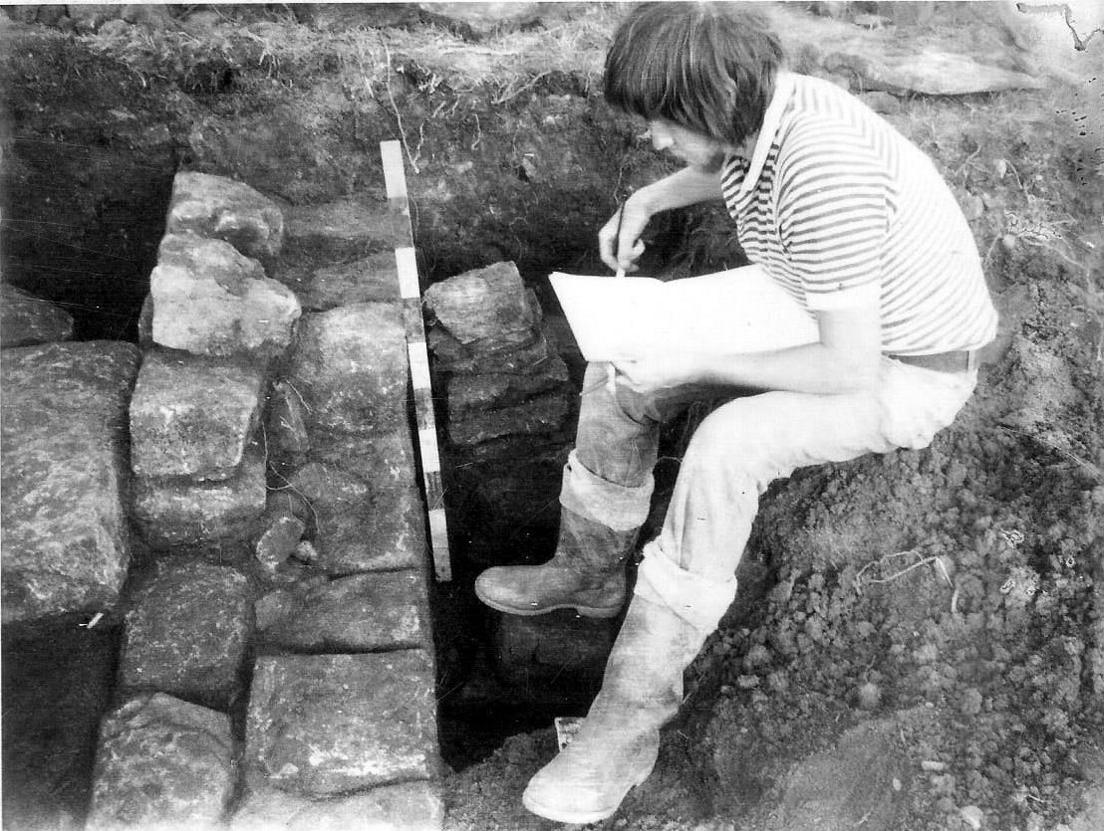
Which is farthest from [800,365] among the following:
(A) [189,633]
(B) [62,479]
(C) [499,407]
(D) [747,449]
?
Result: (B) [62,479]

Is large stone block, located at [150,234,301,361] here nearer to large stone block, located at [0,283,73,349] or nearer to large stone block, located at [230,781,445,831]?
large stone block, located at [0,283,73,349]

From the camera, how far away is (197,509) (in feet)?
7.73

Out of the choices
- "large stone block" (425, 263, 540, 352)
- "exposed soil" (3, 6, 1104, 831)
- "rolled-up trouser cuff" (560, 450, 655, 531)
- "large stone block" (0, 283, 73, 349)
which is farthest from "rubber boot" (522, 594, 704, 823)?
"large stone block" (0, 283, 73, 349)

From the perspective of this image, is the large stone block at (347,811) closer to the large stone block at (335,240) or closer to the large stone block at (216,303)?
the large stone block at (216,303)

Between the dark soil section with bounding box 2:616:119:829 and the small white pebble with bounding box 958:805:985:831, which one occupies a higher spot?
the dark soil section with bounding box 2:616:119:829

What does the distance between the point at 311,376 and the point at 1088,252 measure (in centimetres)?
261

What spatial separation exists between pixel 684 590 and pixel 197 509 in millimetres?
1336

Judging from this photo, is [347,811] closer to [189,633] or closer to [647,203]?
[189,633]

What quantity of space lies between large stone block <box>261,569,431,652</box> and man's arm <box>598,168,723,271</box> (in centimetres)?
120

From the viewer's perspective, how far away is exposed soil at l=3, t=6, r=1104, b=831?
2098 millimetres

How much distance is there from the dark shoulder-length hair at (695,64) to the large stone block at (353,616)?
1.50 meters

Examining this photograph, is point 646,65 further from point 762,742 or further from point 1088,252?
point 1088,252

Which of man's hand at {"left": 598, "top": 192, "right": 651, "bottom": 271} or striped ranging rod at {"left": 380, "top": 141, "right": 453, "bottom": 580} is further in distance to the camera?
striped ranging rod at {"left": 380, "top": 141, "right": 453, "bottom": 580}

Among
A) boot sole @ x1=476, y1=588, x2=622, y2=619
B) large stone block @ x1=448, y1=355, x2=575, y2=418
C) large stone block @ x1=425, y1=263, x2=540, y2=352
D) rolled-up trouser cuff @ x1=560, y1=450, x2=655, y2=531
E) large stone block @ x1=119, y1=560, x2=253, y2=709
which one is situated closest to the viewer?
large stone block @ x1=119, y1=560, x2=253, y2=709
